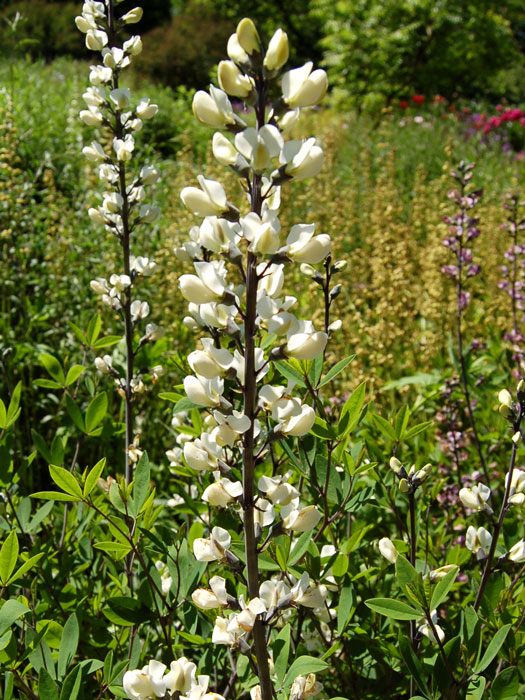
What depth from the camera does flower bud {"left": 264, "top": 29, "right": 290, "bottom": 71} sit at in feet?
2.71

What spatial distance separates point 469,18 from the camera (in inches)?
565

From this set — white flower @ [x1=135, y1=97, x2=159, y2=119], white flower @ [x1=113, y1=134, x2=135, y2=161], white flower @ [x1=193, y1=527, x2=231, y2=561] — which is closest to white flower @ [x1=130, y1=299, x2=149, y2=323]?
white flower @ [x1=113, y1=134, x2=135, y2=161]

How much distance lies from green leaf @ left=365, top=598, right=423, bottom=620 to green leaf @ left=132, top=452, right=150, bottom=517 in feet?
1.40

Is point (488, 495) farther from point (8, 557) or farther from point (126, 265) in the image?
point (126, 265)

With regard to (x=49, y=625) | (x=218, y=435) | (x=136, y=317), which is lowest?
(x=49, y=625)

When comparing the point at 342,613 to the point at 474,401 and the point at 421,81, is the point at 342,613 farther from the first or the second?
the point at 421,81

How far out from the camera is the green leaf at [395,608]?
3.20 feet

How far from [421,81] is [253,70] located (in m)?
15.3

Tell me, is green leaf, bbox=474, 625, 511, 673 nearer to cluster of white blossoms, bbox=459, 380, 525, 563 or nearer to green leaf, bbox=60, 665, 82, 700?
cluster of white blossoms, bbox=459, 380, 525, 563

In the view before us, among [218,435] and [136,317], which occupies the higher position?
[218,435]

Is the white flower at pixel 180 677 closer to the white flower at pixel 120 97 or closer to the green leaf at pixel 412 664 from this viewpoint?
the green leaf at pixel 412 664

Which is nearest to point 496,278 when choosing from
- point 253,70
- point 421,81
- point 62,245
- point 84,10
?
point 62,245

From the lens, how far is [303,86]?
0.86 metres

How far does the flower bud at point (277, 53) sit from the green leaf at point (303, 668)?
837mm
